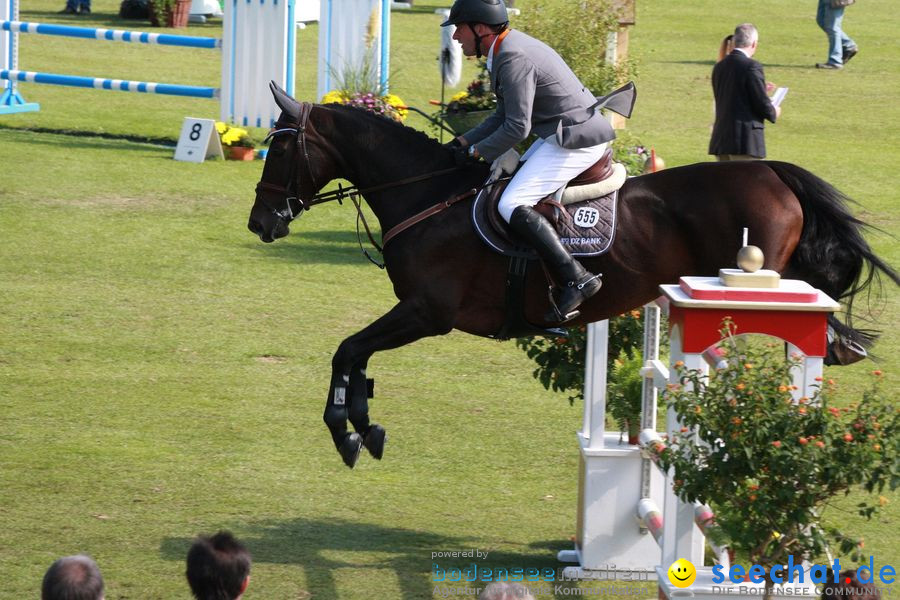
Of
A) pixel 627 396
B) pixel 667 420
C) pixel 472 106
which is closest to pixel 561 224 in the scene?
pixel 627 396

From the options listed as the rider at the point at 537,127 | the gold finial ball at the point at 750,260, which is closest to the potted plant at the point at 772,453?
the gold finial ball at the point at 750,260

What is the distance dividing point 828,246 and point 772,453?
2.19m

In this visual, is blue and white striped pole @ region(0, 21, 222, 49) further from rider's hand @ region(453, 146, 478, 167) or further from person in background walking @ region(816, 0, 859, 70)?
person in background walking @ region(816, 0, 859, 70)

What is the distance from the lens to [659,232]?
603 cm

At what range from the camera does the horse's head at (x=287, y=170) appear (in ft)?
20.4

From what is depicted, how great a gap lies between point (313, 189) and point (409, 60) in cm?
1659

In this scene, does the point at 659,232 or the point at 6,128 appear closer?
the point at 659,232

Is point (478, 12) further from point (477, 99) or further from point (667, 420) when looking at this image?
point (477, 99)

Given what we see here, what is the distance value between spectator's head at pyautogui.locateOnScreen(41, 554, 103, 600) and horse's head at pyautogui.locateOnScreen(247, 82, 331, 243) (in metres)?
2.79

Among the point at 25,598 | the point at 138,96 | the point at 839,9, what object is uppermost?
the point at 839,9

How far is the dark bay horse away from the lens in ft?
19.5

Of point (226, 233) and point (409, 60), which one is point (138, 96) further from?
point (226, 233)

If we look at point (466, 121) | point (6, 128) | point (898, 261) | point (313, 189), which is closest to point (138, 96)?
point (6, 128)

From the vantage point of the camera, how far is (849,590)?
3.75 meters
